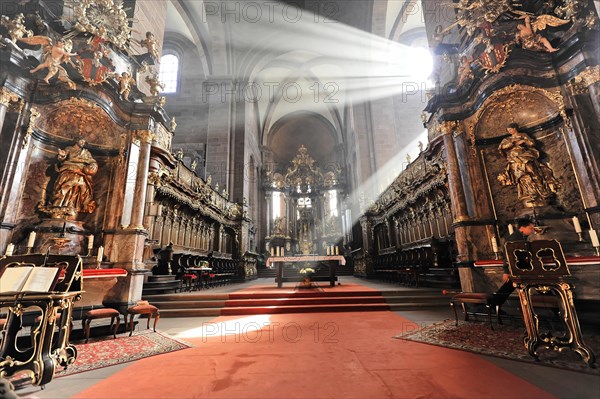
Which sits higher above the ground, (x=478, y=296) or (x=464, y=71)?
(x=464, y=71)

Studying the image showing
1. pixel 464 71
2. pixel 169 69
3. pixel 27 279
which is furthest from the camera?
pixel 169 69

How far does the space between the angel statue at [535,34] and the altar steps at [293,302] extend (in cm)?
565

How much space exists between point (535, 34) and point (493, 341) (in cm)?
600

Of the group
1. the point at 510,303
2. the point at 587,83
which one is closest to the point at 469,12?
the point at 587,83

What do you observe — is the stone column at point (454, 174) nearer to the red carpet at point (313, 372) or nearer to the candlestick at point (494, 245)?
the candlestick at point (494, 245)

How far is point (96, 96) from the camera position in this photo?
6.02m

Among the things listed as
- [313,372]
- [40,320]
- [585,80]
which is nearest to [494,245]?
[585,80]

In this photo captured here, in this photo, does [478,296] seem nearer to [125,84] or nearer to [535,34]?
[535,34]

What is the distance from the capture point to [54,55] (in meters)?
5.51

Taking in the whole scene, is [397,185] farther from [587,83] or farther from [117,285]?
[117,285]

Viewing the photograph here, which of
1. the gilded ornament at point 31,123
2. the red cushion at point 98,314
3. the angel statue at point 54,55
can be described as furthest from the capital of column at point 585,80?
the gilded ornament at point 31,123

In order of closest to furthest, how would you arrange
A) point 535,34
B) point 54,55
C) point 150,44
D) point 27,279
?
1. point 27,279
2. point 535,34
3. point 54,55
4. point 150,44

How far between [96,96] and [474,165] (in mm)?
8821

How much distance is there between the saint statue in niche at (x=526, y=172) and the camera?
5262 millimetres
